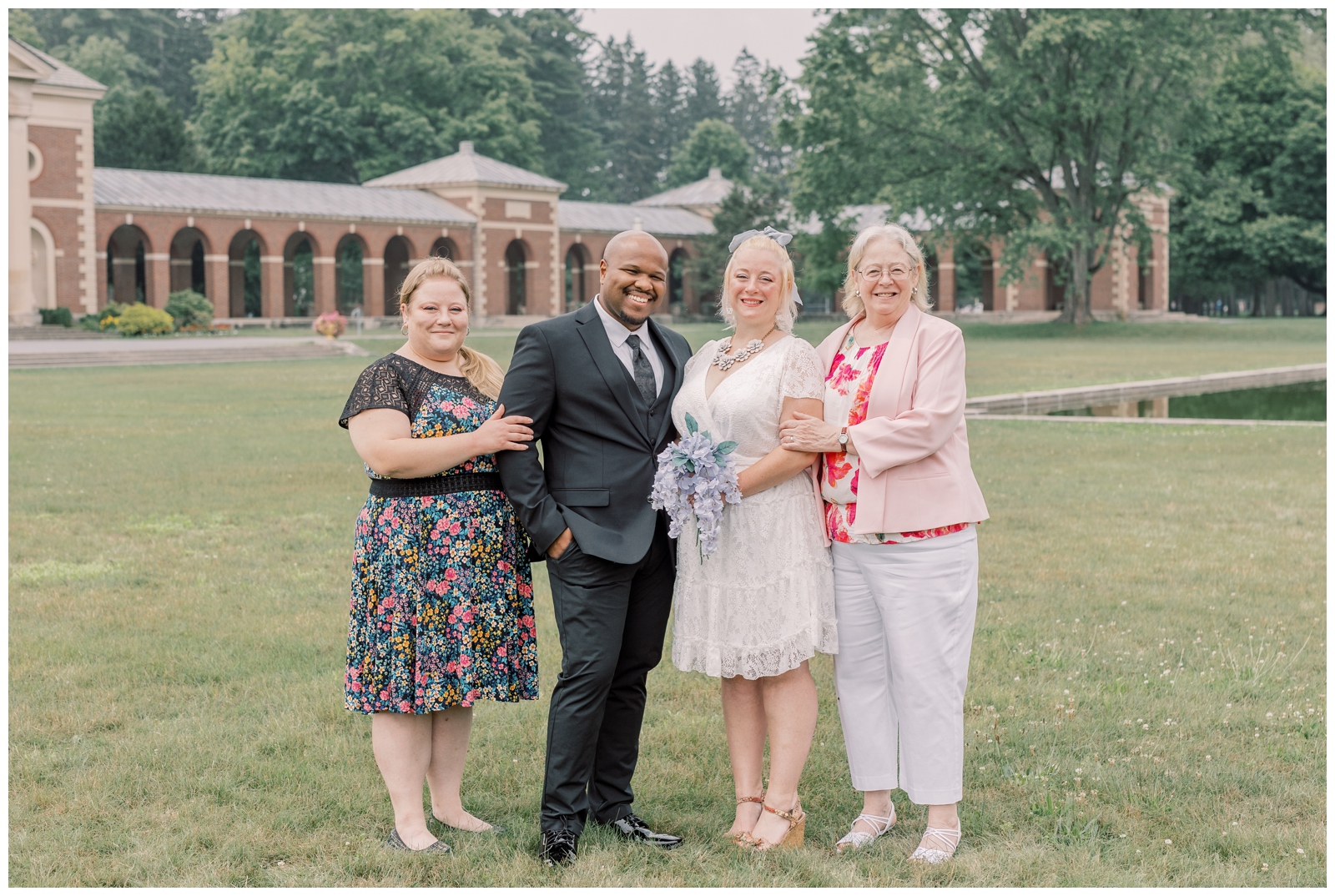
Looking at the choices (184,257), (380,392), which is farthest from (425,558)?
(184,257)

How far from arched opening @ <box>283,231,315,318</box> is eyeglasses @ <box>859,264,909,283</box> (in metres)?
47.4

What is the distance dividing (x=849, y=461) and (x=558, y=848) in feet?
4.54

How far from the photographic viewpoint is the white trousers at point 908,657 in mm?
3863

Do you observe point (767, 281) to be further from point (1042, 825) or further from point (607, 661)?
point (1042, 825)

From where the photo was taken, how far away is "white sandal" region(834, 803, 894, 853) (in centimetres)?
399

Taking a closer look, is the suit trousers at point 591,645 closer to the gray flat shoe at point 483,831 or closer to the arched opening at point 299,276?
the gray flat shoe at point 483,831

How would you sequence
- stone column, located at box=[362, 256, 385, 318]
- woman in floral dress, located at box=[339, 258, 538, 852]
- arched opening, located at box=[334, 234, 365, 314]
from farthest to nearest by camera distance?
arched opening, located at box=[334, 234, 365, 314], stone column, located at box=[362, 256, 385, 318], woman in floral dress, located at box=[339, 258, 538, 852]

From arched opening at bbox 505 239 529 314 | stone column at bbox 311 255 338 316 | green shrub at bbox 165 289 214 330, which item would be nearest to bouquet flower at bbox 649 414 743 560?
green shrub at bbox 165 289 214 330

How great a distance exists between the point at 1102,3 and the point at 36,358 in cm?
2910

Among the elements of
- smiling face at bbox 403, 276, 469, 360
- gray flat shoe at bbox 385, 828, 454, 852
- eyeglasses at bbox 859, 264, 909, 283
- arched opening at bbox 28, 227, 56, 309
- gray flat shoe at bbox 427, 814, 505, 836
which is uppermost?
arched opening at bbox 28, 227, 56, 309

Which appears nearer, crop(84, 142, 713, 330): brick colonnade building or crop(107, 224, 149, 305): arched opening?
crop(84, 142, 713, 330): brick colonnade building

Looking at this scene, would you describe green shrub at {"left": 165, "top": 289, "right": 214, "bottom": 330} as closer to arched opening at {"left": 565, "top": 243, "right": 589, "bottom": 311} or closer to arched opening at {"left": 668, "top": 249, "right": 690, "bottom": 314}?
arched opening at {"left": 565, "top": 243, "right": 589, "bottom": 311}

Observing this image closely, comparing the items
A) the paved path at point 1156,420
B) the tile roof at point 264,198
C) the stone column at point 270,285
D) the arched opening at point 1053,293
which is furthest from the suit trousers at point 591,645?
the arched opening at point 1053,293

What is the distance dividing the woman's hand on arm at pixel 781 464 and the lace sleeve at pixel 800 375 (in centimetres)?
2
